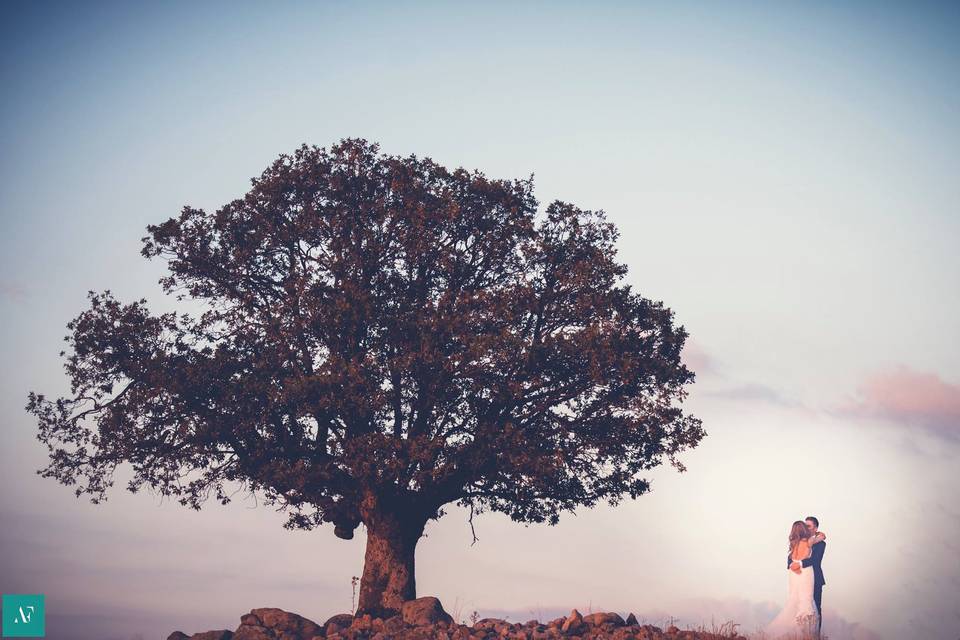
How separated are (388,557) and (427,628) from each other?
5.51 meters

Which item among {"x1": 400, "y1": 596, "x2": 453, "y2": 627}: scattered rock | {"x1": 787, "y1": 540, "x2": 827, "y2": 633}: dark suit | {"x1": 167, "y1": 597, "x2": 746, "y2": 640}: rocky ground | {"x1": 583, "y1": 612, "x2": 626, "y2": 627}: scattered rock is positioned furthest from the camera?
{"x1": 787, "y1": 540, "x2": 827, "y2": 633}: dark suit

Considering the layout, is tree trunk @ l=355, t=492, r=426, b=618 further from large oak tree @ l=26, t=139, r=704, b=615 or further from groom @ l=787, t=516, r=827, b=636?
groom @ l=787, t=516, r=827, b=636

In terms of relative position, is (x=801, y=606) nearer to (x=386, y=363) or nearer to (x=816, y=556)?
(x=816, y=556)

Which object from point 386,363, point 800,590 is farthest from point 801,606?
point 386,363

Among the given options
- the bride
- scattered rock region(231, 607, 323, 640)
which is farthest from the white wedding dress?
scattered rock region(231, 607, 323, 640)

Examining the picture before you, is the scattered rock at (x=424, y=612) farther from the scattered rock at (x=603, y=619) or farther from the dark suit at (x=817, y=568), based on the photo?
the dark suit at (x=817, y=568)

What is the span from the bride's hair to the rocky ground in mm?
5735

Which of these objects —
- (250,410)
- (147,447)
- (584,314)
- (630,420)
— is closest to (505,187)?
(584,314)

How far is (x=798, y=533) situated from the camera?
30.8 metres

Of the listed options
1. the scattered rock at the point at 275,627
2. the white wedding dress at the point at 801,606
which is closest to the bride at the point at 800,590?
the white wedding dress at the point at 801,606

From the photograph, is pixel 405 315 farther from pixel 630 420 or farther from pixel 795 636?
pixel 795 636

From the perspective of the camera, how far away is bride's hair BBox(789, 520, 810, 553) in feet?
101

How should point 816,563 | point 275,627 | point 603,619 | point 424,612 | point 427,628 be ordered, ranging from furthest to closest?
1. point 816,563
2. point 275,627
3. point 424,612
4. point 603,619
5. point 427,628

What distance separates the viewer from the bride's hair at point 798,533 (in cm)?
3072
